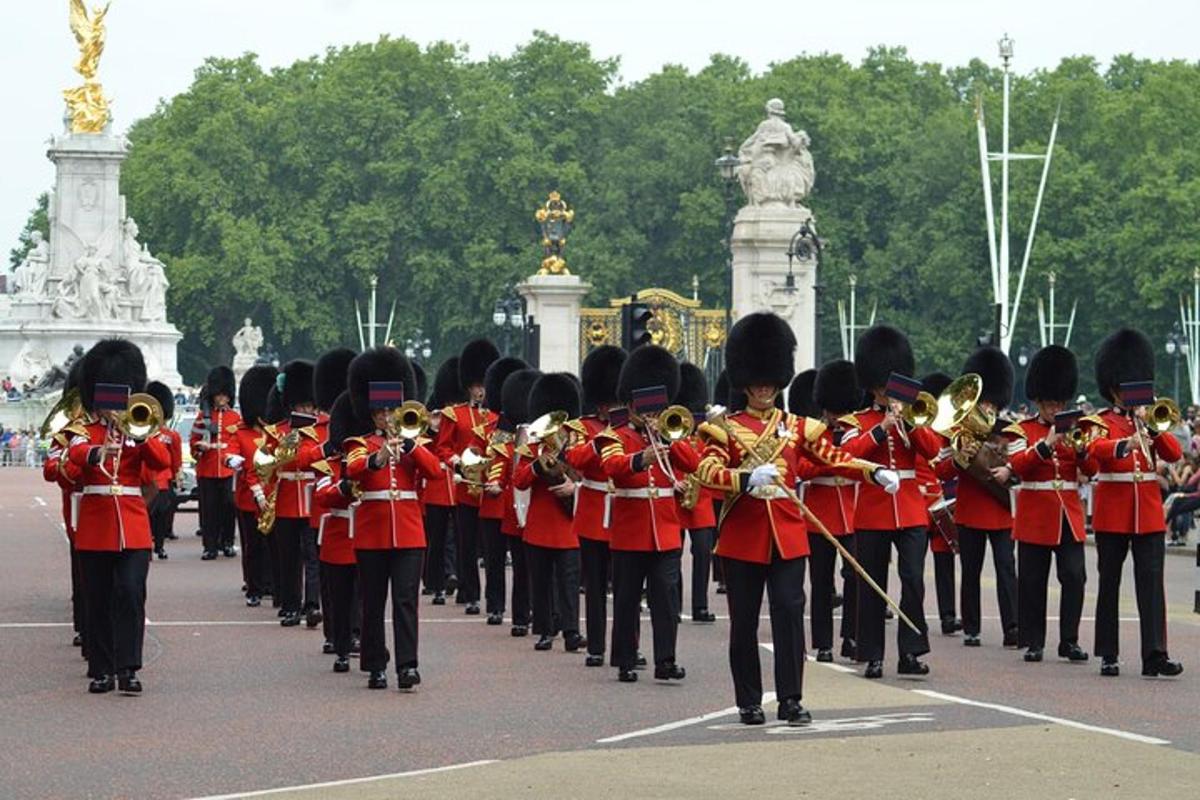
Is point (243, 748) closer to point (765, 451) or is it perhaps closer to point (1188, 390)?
point (765, 451)

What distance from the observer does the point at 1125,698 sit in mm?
13562

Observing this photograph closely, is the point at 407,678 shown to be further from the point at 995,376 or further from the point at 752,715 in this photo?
the point at 995,376

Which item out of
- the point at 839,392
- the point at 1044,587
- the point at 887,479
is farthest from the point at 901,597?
the point at 839,392

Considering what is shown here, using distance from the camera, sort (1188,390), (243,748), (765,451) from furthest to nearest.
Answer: (1188,390)
(765,451)
(243,748)

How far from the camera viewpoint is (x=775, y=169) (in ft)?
139

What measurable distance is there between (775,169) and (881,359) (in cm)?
2792

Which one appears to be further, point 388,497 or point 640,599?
point 640,599

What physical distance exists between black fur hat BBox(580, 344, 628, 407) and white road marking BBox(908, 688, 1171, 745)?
2.97 m

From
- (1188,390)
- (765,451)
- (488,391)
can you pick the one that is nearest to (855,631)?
(765,451)

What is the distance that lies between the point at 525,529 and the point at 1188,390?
5356 centimetres

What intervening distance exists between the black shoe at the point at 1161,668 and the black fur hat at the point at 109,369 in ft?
17.5

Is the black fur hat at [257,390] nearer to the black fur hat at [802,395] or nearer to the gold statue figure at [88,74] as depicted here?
the black fur hat at [802,395]

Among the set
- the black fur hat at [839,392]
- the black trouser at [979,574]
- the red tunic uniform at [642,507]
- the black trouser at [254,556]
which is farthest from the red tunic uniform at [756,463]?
the black trouser at [254,556]

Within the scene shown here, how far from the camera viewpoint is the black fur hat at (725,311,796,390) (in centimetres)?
1279
